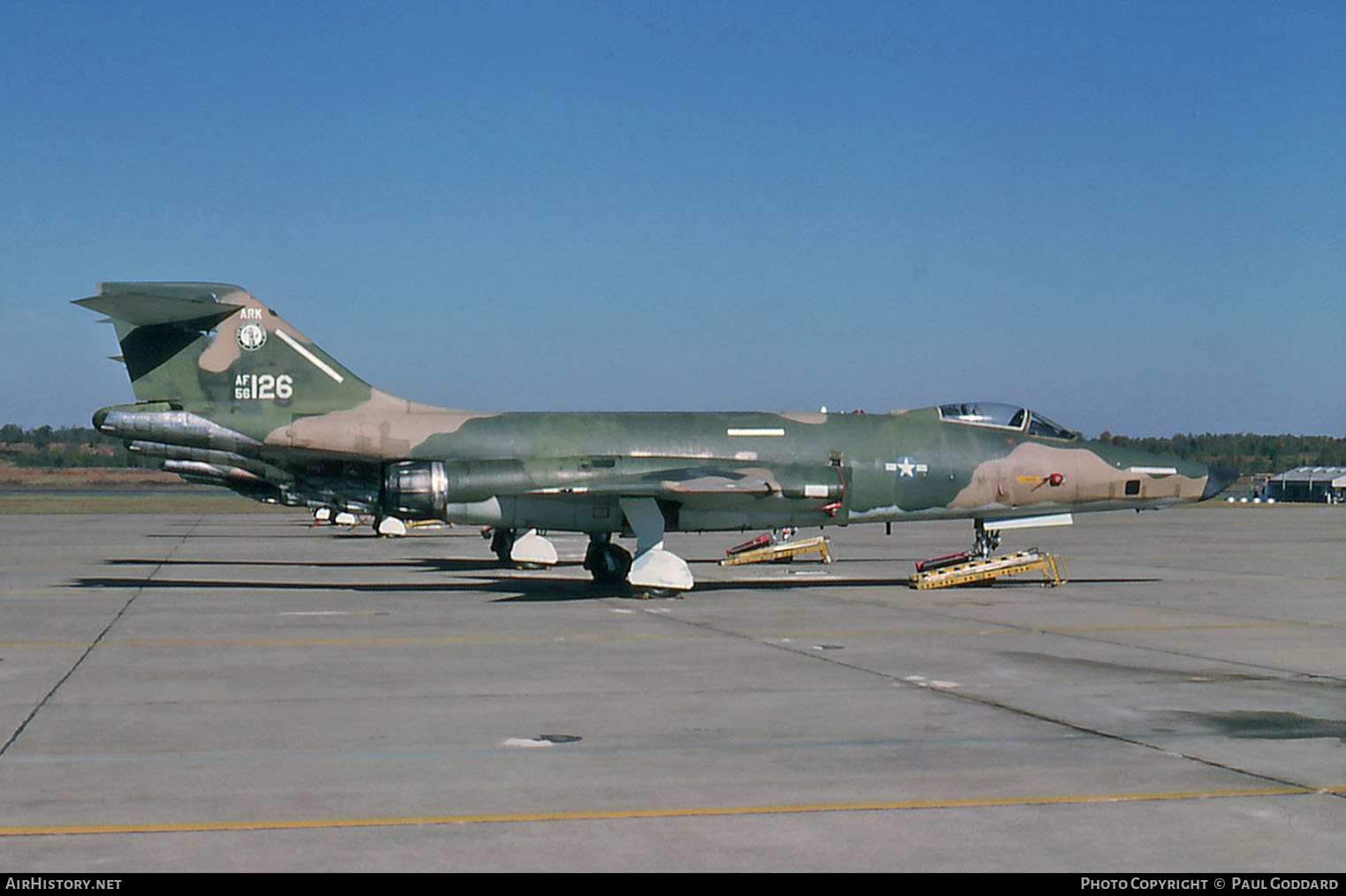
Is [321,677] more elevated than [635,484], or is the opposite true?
[635,484]

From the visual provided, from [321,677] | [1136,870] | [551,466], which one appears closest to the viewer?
[1136,870]

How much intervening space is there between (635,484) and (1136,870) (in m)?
15.2

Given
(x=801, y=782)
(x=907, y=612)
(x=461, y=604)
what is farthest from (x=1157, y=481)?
(x=801, y=782)

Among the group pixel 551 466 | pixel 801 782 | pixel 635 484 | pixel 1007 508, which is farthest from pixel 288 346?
pixel 801 782

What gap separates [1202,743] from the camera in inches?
362

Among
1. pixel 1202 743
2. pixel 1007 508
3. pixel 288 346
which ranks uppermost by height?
pixel 288 346

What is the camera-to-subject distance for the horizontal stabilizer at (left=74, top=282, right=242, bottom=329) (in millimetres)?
20984

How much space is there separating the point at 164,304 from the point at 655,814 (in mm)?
16976

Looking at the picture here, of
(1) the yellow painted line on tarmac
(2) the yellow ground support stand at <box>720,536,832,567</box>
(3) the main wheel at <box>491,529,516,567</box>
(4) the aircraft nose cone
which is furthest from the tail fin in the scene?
(1) the yellow painted line on tarmac

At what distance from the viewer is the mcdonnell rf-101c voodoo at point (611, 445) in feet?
71.5

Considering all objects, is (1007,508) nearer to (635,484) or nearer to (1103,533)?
(635,484)

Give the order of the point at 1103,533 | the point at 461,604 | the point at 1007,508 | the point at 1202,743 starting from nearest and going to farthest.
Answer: the point at 1202,743 < the point at 461,604 < the point at 1007,508 < the point at 1103,533

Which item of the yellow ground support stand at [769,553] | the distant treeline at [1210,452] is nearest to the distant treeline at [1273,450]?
the distant treeline at [1210,452]

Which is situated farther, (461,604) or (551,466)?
(551,466)
